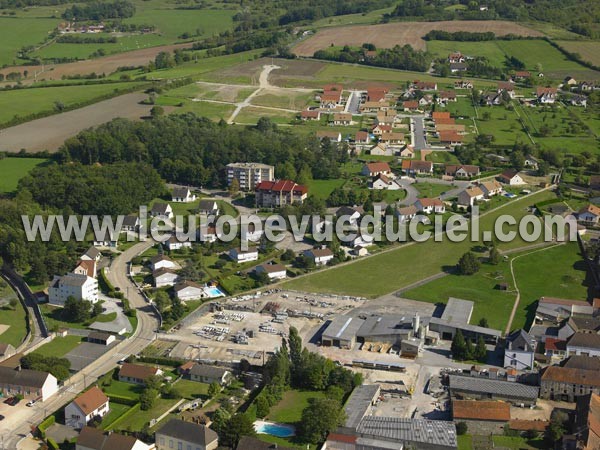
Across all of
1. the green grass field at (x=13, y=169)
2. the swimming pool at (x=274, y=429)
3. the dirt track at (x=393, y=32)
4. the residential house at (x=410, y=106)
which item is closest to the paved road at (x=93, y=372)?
the swimming pool at (x=274, y=429)

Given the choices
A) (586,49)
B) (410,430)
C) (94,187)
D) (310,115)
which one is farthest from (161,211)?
(586,49)

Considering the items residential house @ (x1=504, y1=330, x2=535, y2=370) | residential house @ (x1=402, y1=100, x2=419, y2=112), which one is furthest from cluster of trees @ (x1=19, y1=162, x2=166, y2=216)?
residential house @ (x1=402, y1=100, x2=419, y2=112)

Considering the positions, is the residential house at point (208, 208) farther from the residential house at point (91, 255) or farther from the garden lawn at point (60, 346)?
the garden lawn at point (60, 346)

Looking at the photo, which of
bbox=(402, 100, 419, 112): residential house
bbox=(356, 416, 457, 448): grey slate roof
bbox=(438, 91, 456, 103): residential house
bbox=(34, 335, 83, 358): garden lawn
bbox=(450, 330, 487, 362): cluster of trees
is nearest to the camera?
bbox=(356, 416, 457, 448): grey slate roof

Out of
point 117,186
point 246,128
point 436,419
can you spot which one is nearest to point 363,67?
point 246,128

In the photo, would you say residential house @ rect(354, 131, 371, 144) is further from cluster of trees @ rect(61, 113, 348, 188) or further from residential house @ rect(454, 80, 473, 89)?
residential house @ rect(454, 80, 473, 89)

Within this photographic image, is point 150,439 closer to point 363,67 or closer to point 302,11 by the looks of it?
point 363,67

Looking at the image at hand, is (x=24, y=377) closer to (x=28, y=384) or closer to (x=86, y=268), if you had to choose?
(x=28, y=384)
